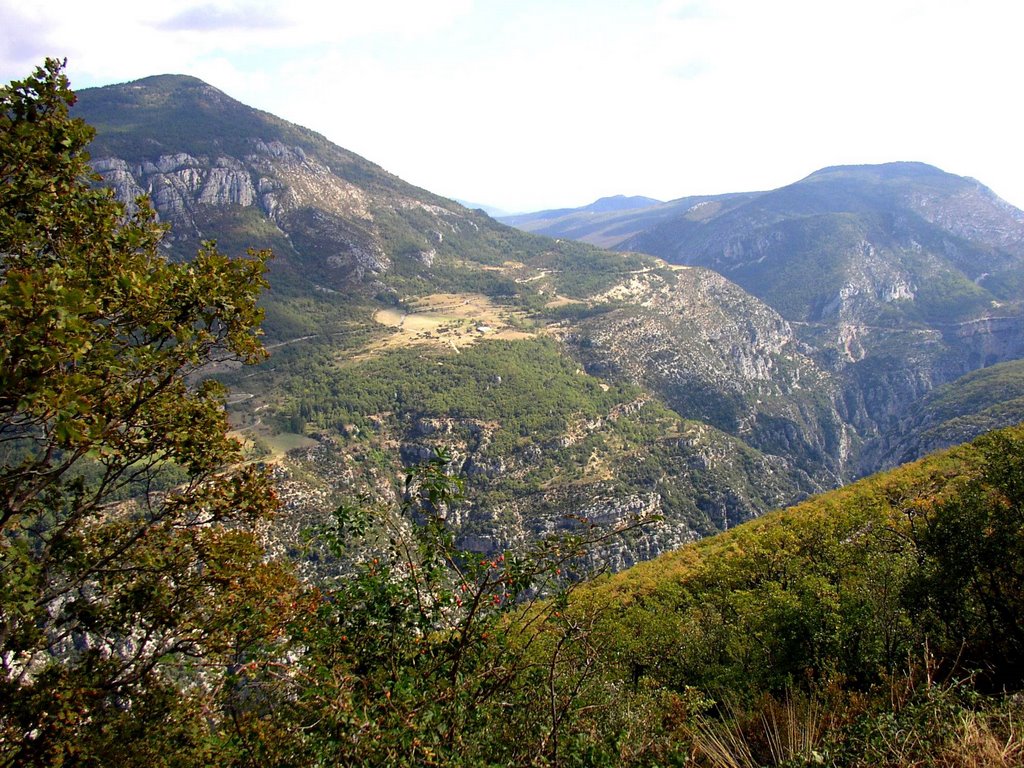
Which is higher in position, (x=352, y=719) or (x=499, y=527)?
(x=352, y=719)

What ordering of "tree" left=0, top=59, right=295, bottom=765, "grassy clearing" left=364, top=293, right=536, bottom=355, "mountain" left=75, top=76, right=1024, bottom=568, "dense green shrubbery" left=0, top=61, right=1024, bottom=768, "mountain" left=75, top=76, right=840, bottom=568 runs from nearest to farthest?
"dense green shrubbery" left=0, top=61, right=1024, bottom=768 < "tree" left=0, top=59, right=295, bottom=765 < "mountain" left=75, top=76, right=840, bottom=568 < "mountain" left=75, top=76, right=1024, bottom=568 < "grassy clearing" left=364, top=293, right=536, bottom=355

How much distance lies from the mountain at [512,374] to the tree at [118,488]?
55619 mm

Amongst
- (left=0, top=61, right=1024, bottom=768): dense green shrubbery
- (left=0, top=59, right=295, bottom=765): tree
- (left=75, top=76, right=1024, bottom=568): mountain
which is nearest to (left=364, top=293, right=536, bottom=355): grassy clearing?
(left=75, top=76, right=1024, bottom=568): mountain

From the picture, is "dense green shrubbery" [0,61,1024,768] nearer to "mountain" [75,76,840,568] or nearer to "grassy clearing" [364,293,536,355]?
"mountain" [75,76,840,568]

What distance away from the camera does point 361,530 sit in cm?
571

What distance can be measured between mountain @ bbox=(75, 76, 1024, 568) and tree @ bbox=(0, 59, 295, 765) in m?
55.6

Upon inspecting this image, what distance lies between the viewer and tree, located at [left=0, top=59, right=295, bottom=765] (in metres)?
6.32

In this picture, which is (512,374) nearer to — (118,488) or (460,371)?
(460,371)

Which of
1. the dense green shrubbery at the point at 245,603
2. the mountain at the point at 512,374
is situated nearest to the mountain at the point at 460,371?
the mountain at the point at 512,374

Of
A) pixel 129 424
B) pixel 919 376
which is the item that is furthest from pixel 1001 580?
pixel 919 376

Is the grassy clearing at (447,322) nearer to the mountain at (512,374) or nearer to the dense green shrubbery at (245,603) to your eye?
the mountain at (512,374)

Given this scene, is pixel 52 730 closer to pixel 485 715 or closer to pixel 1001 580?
pixel 485 715

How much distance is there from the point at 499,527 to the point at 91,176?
84.9 m

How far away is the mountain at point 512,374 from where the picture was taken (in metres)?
97.5
